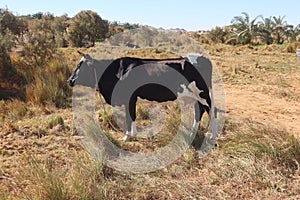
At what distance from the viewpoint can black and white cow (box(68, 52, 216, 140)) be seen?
5371 mm

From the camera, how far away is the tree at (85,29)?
21.2m

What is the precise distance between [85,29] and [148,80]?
1701cm

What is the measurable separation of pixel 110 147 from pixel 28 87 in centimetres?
393

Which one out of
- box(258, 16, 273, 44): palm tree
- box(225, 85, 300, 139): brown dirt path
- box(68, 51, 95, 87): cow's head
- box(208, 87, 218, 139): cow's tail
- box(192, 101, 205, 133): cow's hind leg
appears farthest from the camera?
box(258, 16, 273, 44): palm tree

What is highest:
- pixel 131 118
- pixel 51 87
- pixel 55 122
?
pixel 51 87

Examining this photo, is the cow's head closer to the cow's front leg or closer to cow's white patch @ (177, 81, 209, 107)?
the cow's front leg

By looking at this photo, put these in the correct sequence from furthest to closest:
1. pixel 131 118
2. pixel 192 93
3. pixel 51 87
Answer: pixel 51 87, pixel 131 118, pixel 192 93

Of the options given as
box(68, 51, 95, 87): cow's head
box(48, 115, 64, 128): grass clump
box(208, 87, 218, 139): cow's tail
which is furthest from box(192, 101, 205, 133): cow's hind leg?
box(48, 115, 64, 128): grass clump

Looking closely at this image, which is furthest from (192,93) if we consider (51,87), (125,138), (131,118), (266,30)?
(266,30)

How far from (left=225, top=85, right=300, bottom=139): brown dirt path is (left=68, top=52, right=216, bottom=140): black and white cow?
1.33 m

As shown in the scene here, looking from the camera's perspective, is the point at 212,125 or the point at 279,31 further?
the point at 279,31

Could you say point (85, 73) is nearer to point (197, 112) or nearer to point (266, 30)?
point (197, 112)

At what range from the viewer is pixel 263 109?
716 cm

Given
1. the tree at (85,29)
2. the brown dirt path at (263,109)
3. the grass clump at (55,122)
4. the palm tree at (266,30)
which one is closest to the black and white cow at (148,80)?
the grass clump at (55,122)
